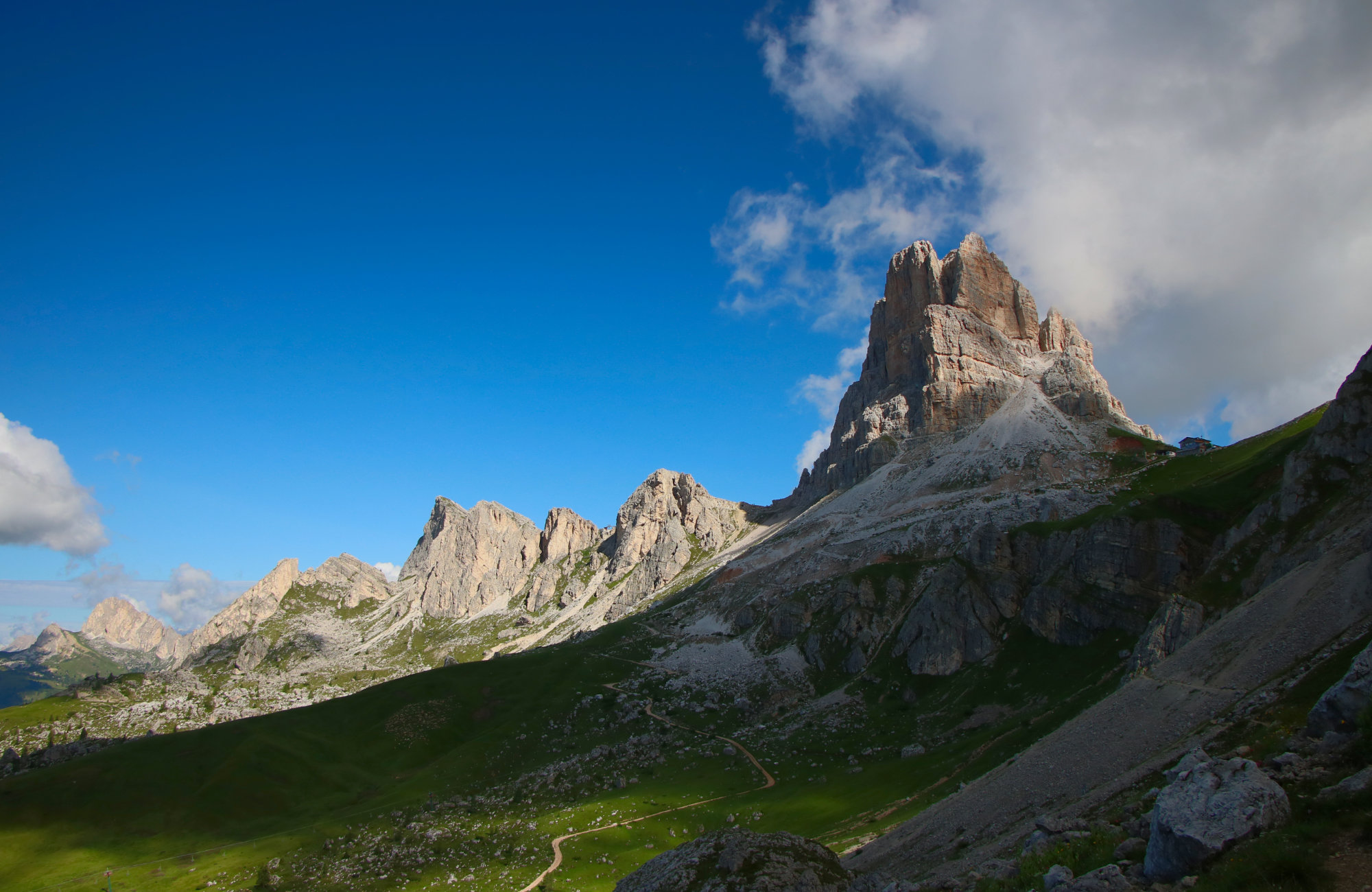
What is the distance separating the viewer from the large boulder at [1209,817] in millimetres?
17984

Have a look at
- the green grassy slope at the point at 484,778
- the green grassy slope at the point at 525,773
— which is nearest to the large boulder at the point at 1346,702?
the green grassy slope at the point at 525,773

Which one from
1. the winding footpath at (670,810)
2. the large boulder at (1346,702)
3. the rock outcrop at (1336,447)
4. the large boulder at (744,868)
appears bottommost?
the winding footpath at (670,810)

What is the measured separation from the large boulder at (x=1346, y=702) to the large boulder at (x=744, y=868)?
1727cm

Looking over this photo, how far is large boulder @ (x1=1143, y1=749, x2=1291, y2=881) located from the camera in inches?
708

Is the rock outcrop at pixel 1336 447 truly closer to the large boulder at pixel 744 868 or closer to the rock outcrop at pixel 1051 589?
Result: the rock outcrop at pixel 1051 589

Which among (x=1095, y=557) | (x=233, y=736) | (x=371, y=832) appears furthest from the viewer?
(x=233, y=736)

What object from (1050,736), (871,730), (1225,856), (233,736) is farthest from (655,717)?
(1225,856)

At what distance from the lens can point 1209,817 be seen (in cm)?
1845

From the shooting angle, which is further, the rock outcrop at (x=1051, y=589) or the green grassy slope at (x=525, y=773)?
the rock outcrop at (x=1051, y=589)

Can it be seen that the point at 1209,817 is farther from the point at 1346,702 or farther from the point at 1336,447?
the point at 1336,447

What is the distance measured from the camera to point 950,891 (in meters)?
24.7

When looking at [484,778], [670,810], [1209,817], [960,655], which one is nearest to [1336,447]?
[960,655]

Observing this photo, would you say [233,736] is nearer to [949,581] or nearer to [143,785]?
[143,785]

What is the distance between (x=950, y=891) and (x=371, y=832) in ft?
227
